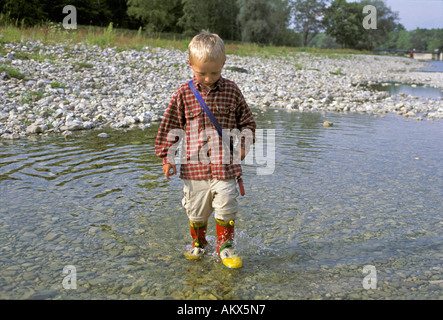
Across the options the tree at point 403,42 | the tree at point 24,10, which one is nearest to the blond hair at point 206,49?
the tree at point 24,10

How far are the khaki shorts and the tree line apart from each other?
1773 cm

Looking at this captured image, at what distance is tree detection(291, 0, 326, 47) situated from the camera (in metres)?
78.6

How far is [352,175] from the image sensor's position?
17.9 feet

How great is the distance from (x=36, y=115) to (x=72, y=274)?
6374mm

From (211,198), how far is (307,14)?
8335 cm

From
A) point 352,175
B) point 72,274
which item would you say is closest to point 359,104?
point 352,175

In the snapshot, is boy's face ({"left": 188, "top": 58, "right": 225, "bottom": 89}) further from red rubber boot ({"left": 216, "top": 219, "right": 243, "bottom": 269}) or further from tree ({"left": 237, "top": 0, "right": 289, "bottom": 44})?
tree ({"left": 237, "top": 0, "right": 289, "bottom": 44})

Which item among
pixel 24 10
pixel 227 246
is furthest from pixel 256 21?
pixel 227 246

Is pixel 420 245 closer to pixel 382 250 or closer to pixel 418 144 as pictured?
pixel 382 250

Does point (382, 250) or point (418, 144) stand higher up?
point (418, 144)

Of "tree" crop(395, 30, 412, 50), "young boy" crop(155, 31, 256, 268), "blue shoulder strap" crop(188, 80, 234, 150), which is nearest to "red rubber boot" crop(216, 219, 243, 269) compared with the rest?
"young boy" crop(155, 31, 256, 268)

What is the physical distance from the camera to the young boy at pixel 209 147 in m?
3.01

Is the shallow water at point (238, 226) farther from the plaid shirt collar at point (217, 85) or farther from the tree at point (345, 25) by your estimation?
the tree at point (345, 25)

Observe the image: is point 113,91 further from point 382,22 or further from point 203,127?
point 382,22
